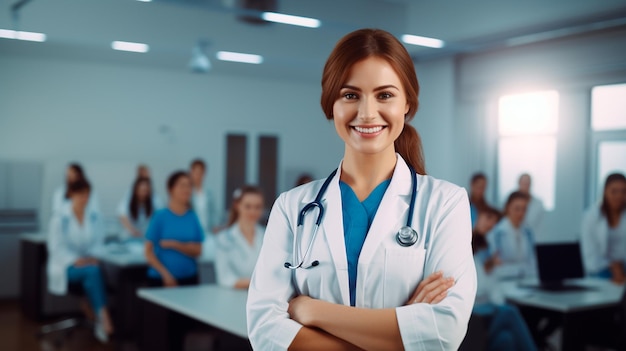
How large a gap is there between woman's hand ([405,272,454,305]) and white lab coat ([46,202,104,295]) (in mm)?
4876

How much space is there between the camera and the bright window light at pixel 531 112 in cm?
306

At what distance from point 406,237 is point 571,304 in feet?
9.90

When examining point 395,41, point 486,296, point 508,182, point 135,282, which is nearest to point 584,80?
point 486,296

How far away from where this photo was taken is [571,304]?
3898mm

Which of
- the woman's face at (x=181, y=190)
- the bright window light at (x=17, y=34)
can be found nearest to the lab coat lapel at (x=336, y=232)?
the bright window light at (x=17, y=34)

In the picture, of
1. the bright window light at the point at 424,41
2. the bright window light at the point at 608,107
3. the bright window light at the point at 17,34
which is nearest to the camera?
the bright window light at the point at 17,34

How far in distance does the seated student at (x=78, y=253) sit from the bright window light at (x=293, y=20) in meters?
3.26

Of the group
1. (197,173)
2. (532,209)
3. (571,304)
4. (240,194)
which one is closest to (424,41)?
(240,194)

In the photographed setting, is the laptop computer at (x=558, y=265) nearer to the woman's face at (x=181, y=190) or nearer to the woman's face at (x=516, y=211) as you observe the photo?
the woman's face at (x=516, y=211)

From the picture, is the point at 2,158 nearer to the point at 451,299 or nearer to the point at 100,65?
the point at 100,65

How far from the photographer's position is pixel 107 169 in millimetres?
8000

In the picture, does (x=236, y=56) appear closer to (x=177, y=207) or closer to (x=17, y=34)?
(x=177, y=207)

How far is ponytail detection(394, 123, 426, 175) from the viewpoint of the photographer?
146 centimetres

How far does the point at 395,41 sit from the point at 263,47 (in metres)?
2.49
